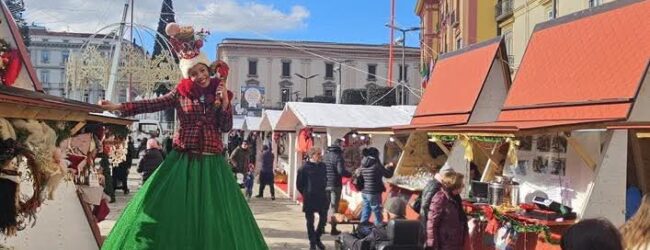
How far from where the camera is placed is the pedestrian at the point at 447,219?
643 centimetres

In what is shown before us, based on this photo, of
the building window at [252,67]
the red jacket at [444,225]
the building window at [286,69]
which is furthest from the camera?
the building window at [286,69]

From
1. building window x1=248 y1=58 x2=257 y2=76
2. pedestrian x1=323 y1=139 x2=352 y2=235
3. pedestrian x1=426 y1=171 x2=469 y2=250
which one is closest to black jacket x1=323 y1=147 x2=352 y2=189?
pedestrian x1=323 y1=139 x2=352 y2=235

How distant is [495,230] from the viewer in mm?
8047

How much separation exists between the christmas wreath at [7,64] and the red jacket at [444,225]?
398cm

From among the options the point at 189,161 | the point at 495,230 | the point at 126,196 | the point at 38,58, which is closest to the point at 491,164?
the point at 495,230

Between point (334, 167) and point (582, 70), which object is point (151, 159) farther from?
point (582, 70)

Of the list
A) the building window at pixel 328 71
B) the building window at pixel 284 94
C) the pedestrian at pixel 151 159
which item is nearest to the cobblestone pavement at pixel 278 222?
the pedestrian at pixel 151 159

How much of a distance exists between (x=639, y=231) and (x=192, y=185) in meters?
2.80

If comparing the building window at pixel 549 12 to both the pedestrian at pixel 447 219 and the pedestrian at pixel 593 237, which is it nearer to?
the pedestrian at pixel 447 219

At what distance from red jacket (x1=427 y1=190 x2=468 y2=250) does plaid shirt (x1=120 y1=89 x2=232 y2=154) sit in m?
2.41

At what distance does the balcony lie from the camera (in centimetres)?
3166

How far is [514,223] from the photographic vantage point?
7480 mm

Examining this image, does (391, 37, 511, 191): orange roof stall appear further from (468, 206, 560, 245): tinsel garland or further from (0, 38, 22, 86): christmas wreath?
(0, 38, 22, 86): christmas wreath

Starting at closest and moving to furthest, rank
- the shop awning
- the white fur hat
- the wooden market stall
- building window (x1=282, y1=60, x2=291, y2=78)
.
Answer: the shop awning → the white fur hat → the wooden market stall → building window (x1=282, y1=60, x2=291, y2=78)
